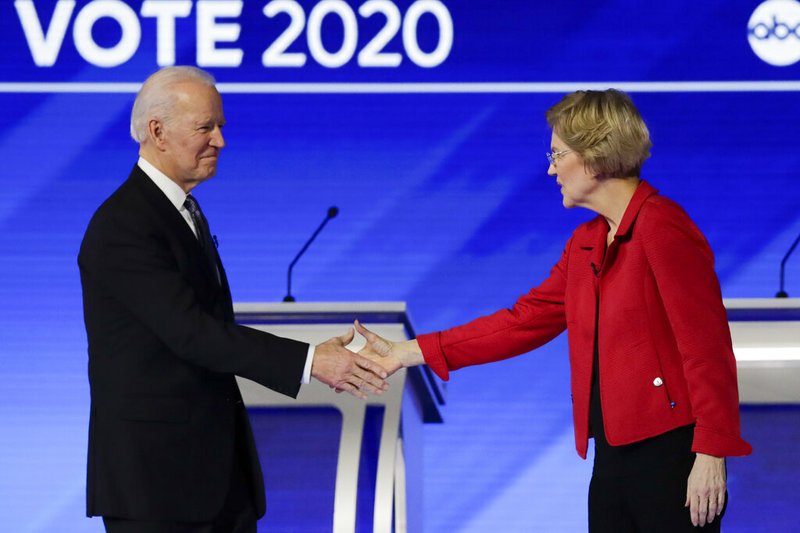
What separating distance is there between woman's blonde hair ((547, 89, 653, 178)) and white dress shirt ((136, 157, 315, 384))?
0.62 metres

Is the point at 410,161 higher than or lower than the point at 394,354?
higher

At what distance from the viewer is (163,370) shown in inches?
79.7

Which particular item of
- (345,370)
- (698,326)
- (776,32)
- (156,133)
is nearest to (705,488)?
(698,326)

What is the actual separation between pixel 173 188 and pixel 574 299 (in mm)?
768

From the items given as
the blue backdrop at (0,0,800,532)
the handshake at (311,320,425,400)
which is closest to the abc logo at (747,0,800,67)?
the blue backdrop at (0,0,800,532)

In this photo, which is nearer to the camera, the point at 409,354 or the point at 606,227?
the point at 606,227

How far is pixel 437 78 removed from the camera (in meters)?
4.72

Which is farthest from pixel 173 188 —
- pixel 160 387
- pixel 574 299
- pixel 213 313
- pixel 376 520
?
pixel 376 520

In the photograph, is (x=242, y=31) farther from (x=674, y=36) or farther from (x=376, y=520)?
(x=376, y=520)

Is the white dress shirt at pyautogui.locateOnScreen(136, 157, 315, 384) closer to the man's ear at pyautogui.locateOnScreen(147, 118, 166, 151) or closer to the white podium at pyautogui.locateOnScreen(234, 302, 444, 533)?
the man's ear at pyautogui.locateOnScreen(147, 118, 166, 151)

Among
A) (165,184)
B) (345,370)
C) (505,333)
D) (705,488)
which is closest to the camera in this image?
(705,488)

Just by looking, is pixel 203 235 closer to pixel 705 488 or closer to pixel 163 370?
pixel 163 370

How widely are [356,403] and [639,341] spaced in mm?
960

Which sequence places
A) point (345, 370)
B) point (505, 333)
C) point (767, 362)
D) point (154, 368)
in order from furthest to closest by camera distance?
point (767, 362), point (505, 333), point (345, 370), point (154, 368)
